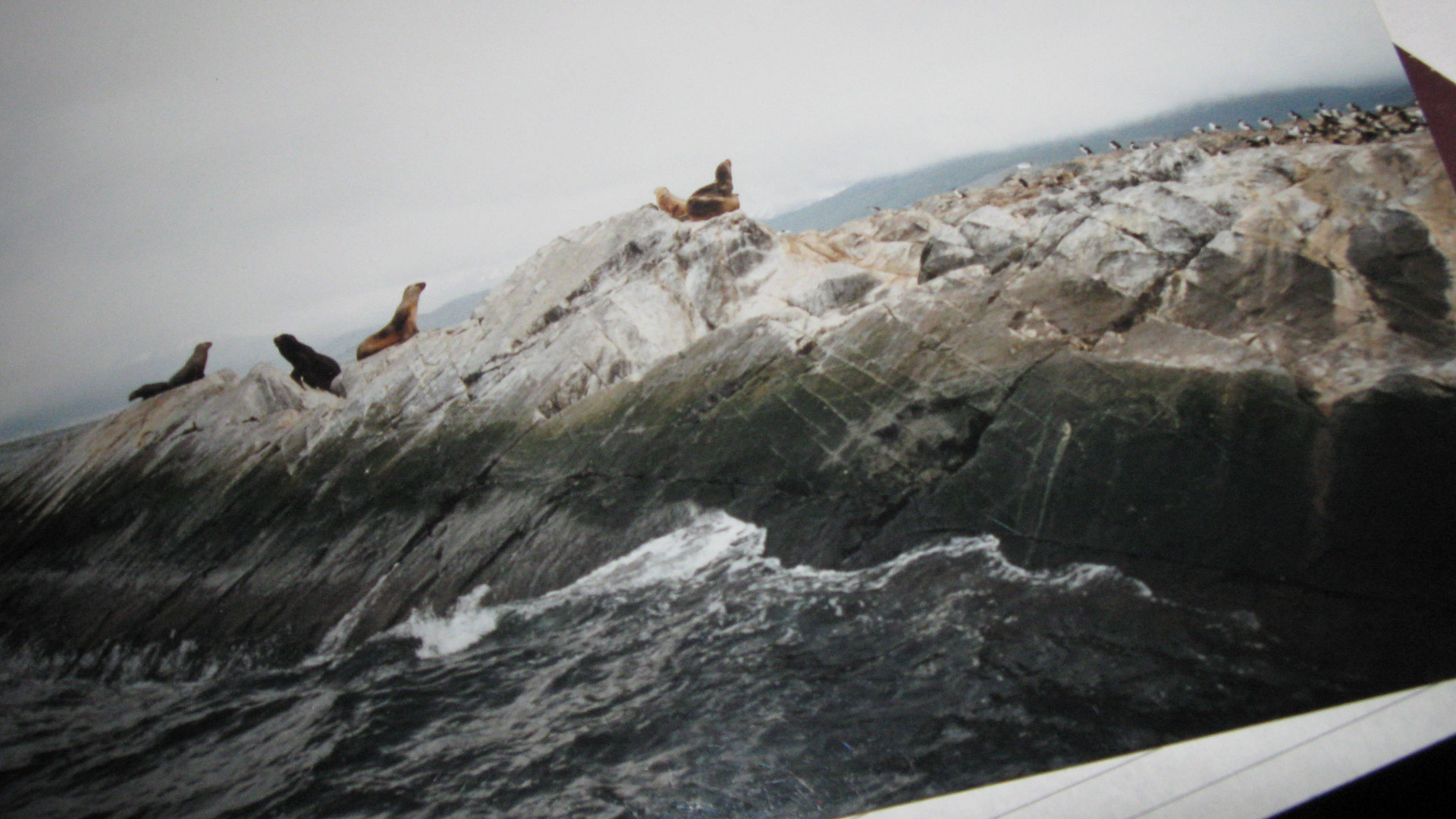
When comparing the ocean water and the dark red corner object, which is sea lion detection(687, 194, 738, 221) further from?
the dark red corner object

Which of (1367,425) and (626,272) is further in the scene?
(626,272)

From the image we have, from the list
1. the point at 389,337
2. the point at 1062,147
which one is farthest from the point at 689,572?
the point at 389,337

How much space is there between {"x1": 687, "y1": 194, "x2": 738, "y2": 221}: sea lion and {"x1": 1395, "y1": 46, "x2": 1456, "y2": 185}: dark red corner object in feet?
20.9

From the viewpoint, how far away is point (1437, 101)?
312cm

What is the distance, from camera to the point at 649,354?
22.1 ft

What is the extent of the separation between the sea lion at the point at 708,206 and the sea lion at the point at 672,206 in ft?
0.30

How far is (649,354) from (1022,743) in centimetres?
529

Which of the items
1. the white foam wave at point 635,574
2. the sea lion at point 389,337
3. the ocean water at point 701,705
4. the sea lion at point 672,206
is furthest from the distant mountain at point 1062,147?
the sea lion at point 389,337

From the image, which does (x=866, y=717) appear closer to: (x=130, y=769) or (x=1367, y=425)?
(x=1367, y=425)

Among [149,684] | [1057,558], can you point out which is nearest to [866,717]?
[1057,558]

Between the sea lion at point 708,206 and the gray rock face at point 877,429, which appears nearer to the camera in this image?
the gray rock face at point 877,429

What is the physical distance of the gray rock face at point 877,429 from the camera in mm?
3348

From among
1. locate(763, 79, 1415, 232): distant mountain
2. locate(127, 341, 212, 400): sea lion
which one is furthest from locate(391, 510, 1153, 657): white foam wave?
locate(127, 341, 212, 400): sea lion

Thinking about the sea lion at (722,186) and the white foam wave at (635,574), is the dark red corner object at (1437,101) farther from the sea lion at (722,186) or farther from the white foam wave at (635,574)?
the sea lion at (722,186)
